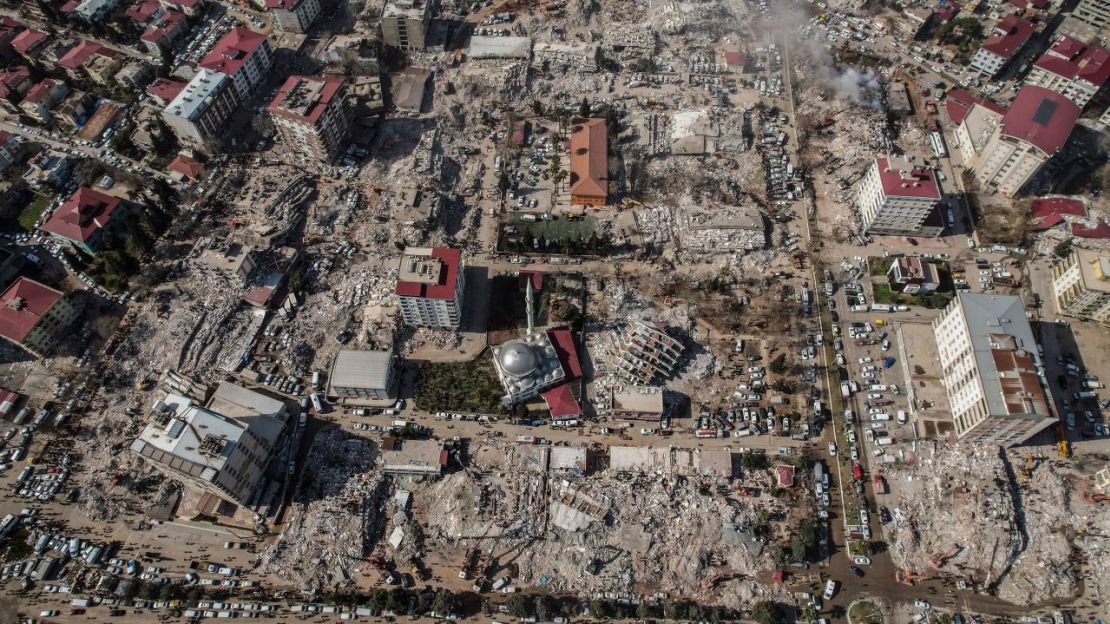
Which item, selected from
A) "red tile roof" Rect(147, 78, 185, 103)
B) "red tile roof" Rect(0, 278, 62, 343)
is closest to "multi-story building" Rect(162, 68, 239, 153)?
"red tile roof" Rect(147, 78, 185, 103)

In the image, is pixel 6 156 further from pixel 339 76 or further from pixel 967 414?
pixel 967 414

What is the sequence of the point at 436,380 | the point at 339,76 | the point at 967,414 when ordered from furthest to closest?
the point at 339,76
the point at 436,380
the point at 967,414

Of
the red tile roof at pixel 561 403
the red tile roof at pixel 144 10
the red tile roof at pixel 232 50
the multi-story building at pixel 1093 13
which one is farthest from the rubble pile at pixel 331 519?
the multi-story building at pixel 1093 13

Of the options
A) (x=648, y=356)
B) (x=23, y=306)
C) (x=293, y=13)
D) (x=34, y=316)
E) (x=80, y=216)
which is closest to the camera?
(x=648, y=356)

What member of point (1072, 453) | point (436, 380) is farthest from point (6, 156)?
point (1072, 453)

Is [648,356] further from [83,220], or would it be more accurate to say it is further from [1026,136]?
[83,220]

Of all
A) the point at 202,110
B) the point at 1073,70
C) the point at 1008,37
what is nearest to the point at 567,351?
the point at 202,110

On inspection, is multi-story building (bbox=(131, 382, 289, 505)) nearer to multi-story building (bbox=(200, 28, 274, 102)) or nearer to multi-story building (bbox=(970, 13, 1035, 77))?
multi-story building (bbox=(200, 28, 274, 102))
